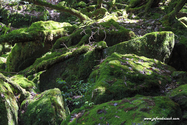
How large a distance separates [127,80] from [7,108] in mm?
3113

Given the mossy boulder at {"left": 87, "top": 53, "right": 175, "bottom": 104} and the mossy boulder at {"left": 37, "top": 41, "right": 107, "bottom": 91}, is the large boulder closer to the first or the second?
the mossy boulder at {"left": 37, "top": 41, "right": 107, "bottom": 91}

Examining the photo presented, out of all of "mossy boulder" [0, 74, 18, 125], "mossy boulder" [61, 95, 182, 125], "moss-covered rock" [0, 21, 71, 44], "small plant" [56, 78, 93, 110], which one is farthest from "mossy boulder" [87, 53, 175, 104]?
"moss-covered rock" [0, 21, 71, 44]

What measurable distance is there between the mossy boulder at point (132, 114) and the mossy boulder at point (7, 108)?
1696 mm

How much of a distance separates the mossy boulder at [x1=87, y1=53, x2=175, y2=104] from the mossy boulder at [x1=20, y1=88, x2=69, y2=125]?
0.99 metres

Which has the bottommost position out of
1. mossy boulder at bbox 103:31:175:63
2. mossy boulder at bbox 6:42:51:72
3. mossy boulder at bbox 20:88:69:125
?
mossy boulder at bbox 20:88:69:125

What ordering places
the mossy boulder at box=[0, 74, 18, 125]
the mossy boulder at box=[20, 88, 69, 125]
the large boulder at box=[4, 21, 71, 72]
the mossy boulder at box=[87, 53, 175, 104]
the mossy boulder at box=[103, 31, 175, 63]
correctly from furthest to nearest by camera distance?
the large boulder at box=[4, 21, 71, 72] → the mossy boulder at box=[103, 31, 175, 63] → the mossy boulder at box=[20, 88, 69, 125] → the mossy boulder at box=[0, 74, 18, 125] → the mossy boulder at box=[87, 53, 175, 104]

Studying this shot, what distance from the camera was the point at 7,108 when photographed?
11.7 ft

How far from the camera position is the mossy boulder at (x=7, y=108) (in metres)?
3.38

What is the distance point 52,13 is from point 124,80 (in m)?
14.6

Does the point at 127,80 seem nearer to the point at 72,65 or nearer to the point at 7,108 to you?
the point at 72,65

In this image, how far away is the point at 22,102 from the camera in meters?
4.41

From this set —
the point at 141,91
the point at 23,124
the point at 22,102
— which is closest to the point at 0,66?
the point at 22,102

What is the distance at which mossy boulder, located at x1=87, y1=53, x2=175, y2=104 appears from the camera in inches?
129

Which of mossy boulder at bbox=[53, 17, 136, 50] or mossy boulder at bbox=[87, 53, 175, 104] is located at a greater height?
mossy boulder at bbox=[53, 17, 136, 50]
